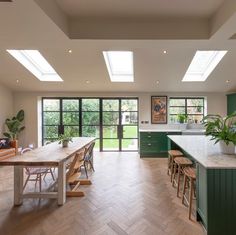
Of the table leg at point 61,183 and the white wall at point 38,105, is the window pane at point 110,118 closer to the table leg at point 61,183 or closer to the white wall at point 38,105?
the white wall at point 38,105

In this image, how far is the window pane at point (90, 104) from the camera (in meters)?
8.00

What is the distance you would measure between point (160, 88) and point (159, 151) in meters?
2.21

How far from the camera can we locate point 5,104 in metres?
7.45

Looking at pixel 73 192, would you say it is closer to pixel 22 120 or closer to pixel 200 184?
pixel 200 184

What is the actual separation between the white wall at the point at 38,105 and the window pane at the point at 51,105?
0.26 meters

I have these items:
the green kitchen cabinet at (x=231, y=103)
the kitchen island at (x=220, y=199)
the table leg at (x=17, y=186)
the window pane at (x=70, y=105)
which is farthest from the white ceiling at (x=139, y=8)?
the window pane at (x=70, y=105)

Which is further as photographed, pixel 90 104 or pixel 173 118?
pixel 90 104

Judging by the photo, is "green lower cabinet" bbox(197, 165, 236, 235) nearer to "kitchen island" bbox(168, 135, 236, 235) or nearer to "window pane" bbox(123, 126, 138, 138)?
"kitchen island" bbox(168, 135, 236, 235)

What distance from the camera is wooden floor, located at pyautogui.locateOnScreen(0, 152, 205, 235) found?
268cm

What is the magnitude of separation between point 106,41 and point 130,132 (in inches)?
181

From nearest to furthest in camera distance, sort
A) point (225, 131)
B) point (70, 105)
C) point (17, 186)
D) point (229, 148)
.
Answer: point (225, 131)
point (229, 148)
point (17, 186)
point (70, 105)

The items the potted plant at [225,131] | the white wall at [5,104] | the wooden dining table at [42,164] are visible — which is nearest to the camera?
the potted plant at [225,131]

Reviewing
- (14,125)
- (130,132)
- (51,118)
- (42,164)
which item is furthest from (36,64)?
(42,164)

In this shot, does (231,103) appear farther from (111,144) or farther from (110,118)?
(111,144)
